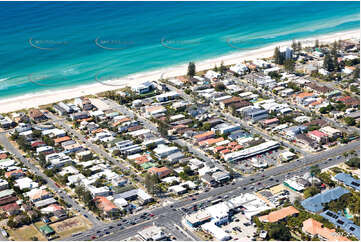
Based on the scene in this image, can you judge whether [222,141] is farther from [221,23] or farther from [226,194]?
[221,23]

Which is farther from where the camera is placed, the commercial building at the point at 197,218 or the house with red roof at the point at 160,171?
the house with red roof at the point at 160,171

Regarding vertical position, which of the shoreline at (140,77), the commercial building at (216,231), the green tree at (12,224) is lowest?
the commercial building at (216,231)

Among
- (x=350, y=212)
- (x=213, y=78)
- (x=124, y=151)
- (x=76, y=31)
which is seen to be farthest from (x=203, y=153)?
(x=76, y=31)

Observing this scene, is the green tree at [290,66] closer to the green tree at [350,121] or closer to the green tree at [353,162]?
the green tree at [350,121]
